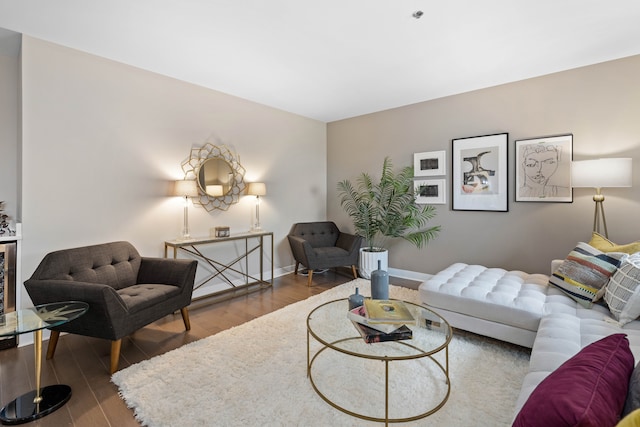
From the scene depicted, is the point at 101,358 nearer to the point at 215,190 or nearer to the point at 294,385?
the point at 294,385

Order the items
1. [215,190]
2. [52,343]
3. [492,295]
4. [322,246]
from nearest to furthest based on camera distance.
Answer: [52,343] → [492,295] → [215,190] → [322,246]

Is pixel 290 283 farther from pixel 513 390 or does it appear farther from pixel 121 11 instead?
pixel 121 11

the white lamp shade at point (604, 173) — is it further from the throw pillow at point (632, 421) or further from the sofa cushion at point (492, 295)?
the throw pillow at point (632, 421)

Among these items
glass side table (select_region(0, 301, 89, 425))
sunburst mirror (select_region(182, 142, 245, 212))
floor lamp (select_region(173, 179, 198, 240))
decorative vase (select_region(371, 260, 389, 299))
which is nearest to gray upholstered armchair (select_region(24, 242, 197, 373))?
glass side table (select_region(0, 301, 89, 425))

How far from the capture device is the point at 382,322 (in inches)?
71.8

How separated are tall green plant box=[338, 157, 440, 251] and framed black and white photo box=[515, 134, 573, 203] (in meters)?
1.14

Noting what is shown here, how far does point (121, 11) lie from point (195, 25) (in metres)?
0.50

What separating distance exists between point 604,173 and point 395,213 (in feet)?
7.30

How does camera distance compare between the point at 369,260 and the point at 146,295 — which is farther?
the point at 369,260

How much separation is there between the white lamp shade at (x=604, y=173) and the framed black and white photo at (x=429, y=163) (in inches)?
59.5

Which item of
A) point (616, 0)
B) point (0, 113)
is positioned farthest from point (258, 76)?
point (616, 0)

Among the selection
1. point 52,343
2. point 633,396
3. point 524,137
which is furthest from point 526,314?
point 52,343

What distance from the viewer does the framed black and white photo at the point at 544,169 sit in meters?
3.25

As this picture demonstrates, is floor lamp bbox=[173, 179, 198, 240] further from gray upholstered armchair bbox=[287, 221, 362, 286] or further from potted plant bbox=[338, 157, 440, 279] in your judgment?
potted plant bbox=[338, 157, 440, 279]
